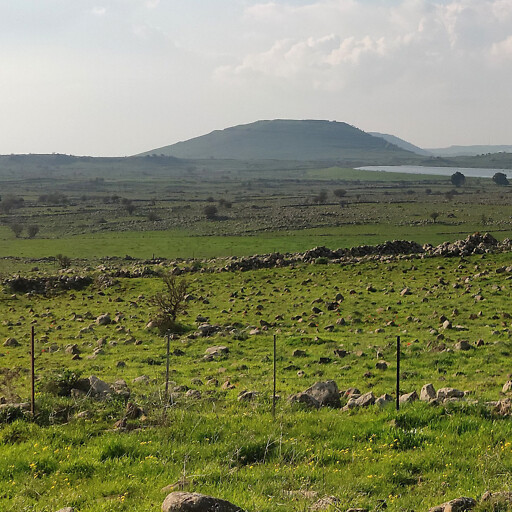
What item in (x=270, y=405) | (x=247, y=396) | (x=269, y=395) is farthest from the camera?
(x=269, y=395)

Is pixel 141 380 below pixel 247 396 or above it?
below

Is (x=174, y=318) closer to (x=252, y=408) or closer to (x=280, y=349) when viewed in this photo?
(x=280, y=349)

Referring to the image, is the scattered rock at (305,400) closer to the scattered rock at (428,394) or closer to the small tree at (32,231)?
the scattered rock at (428,394)

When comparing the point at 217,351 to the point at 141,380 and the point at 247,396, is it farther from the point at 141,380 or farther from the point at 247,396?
the point at 247,396

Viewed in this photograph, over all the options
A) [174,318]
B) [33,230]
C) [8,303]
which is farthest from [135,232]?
[174,318]

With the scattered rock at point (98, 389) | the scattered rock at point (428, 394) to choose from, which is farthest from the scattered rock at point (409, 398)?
the scattered rock at point (98, 389)

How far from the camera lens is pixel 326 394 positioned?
429 inches

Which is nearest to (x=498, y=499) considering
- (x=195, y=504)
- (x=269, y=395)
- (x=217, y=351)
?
(x=195, y=504)

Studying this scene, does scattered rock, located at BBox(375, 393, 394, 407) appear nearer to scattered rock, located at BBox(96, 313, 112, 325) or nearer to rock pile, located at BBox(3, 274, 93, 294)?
scattered rock, located at BBox(96, 313, 112, 325)

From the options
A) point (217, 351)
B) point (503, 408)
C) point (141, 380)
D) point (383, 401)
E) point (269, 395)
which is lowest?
point (217, 351)

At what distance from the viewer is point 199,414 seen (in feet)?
33.3

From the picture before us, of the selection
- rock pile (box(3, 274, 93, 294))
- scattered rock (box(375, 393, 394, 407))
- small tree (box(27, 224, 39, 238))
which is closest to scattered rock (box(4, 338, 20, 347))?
rock pile (box(3, 274, 93, 294))

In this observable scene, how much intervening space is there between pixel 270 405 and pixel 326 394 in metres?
1.13

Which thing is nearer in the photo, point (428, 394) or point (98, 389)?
point (428, 394)
